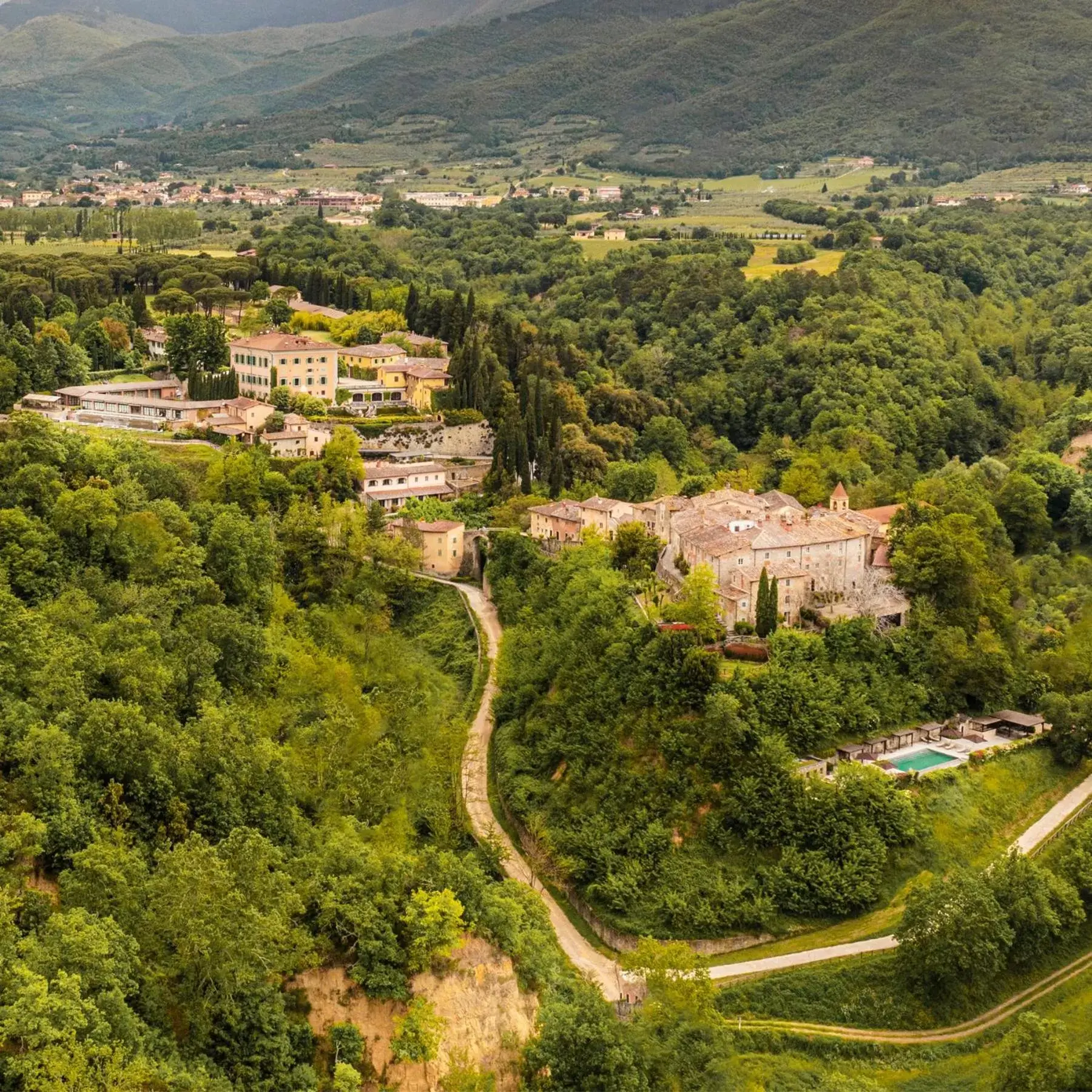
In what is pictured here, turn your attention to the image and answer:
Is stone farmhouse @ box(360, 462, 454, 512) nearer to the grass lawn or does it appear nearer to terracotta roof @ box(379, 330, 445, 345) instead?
terracotta roof @ box(379, 330, 445, 345)

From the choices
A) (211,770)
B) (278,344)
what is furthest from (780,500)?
(211,770)

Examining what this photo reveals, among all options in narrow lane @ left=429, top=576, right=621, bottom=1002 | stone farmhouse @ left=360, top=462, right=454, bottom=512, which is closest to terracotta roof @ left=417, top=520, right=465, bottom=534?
narrow lane @ left=429, top=576, right=621, bottom=1002

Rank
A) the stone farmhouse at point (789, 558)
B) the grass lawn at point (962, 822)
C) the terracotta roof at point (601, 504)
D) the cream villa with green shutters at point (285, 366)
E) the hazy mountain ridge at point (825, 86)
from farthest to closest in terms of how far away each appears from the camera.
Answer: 1. the hazy mountain ridge at point (825, 86)
2. the cream villa with green shutters at point (285, 366)
3. the terracotta roof at point (601, 504)
4. the stone farmhouse at point (789, 558)
5. the grass lawn at point (962, 822)

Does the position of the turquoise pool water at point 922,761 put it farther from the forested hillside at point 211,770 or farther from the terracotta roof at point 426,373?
the terracotta roof at point 426,373

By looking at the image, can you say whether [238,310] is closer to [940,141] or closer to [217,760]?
[217,760]

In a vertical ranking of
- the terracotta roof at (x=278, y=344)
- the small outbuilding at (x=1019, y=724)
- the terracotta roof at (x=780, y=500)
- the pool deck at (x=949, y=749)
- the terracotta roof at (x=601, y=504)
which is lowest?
the small outbuilding at (x=1019, y=724)

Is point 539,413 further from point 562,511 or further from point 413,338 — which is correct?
point 413,338

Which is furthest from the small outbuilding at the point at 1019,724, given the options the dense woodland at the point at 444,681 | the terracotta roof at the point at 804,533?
the terracotta roof at the point at 804,533
